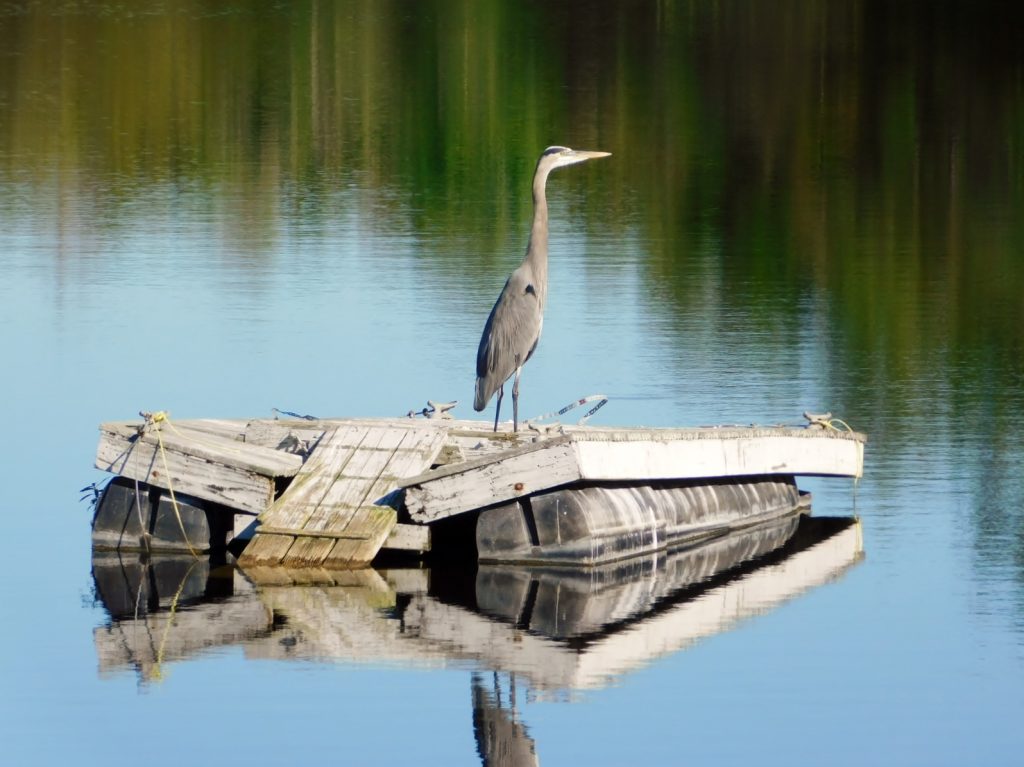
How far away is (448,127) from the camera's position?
42.0 meters

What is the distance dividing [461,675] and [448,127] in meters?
31.5

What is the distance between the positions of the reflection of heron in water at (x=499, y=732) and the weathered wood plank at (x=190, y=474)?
9.22 feet

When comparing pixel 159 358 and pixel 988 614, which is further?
pixel 159 358

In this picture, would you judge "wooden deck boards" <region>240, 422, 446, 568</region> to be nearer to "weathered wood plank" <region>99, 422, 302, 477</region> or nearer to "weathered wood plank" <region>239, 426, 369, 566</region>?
"weathered wood plank" <region>239, 426, 369, 566</region>

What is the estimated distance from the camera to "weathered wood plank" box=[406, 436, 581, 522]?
12.9m

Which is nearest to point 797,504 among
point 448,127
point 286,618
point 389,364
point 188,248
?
point 286,618

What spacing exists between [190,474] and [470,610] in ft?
6.80

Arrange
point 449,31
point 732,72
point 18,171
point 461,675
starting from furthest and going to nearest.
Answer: point 449,31 → point 732,72 → point 18,171 → point 461,675

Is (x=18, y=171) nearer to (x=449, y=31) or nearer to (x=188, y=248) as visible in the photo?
(x=188, y=248)

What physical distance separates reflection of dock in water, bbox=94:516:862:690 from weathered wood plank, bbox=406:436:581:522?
0.43 metres

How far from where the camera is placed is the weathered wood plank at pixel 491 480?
42.3 feet

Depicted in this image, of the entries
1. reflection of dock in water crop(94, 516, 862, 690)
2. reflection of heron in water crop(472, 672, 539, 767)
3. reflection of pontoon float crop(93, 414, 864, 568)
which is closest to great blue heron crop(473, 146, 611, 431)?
reflection of pontoon float crop(93, 414, 864, 568)

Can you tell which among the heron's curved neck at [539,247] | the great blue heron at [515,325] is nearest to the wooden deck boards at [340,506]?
the great blue heron at [515,325]

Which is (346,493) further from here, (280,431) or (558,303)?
(558,303)
